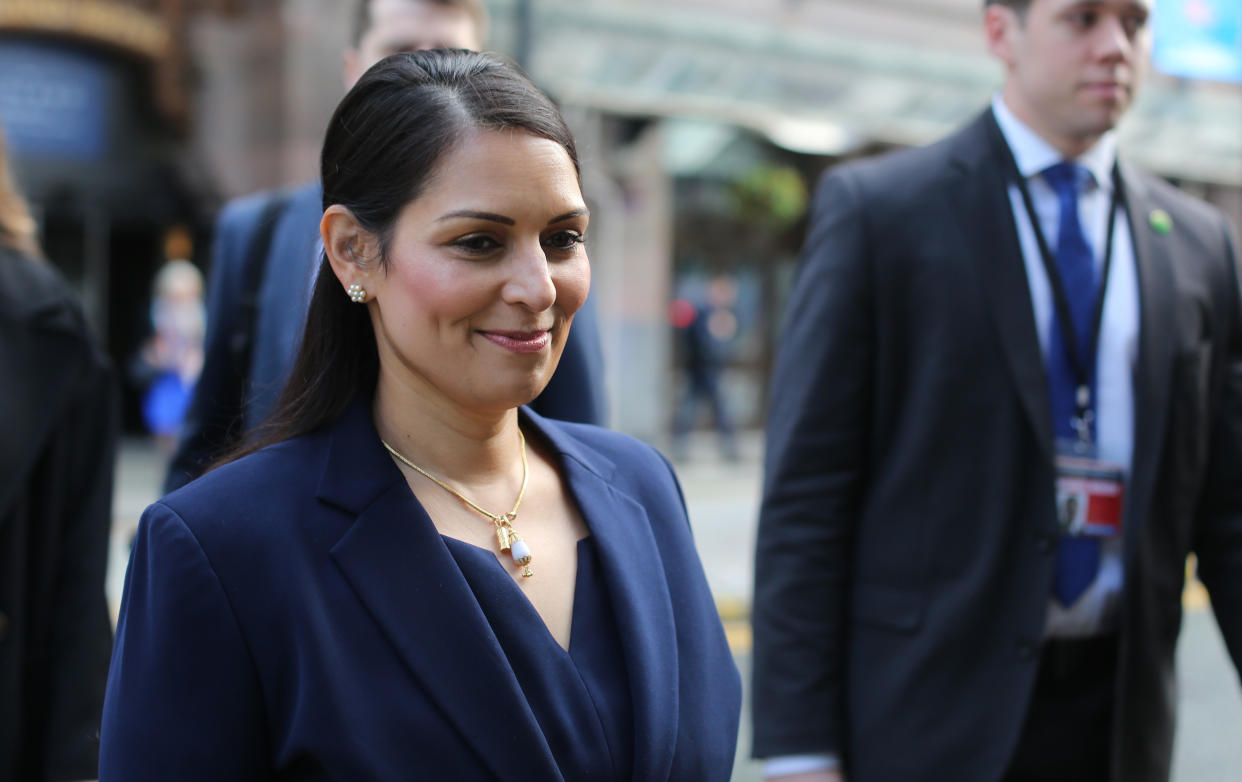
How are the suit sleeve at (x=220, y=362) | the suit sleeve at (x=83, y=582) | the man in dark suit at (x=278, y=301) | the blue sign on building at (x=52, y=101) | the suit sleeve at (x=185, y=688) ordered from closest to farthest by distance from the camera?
1. the suit sleeve at (x=185, y=688)
2. the suit sleeve at (x=83, y=582)
3. the man in dark suit at (x=278, y=301)
4. the suit sleeve at (x=220, y=362)
5. the blue sign on building at (x=52, y=101)

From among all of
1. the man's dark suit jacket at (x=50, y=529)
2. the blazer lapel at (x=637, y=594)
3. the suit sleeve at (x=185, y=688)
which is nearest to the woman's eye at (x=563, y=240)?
the blazer lapel at (x=637, y=594)

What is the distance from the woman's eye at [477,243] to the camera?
146cm

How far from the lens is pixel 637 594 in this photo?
5.30ft

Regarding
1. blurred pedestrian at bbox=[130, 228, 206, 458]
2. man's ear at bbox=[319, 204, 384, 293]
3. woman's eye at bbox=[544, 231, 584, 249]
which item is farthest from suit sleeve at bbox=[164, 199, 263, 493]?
blurred pedestrian at bbox=[130, 228, 206, 458]

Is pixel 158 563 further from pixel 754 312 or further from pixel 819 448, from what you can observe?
pixel 754 312

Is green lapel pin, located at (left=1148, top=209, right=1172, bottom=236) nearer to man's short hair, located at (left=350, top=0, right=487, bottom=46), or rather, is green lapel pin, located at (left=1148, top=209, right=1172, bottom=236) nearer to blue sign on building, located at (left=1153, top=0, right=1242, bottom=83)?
man's short hair, located at (left=350, top=0, right=487, bottom=46)

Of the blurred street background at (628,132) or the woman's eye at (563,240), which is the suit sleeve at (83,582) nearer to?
the woman's eye at (563,240)

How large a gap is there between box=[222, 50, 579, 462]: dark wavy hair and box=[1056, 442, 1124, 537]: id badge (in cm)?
122

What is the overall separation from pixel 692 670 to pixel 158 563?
0.68m

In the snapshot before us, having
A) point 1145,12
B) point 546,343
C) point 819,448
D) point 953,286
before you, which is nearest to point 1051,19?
point 1145,12

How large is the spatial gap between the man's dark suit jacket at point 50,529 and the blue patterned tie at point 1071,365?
1.85 meters

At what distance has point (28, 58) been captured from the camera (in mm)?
12312

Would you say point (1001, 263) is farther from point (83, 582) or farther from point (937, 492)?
point (83, 582)

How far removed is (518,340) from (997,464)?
116 cm
